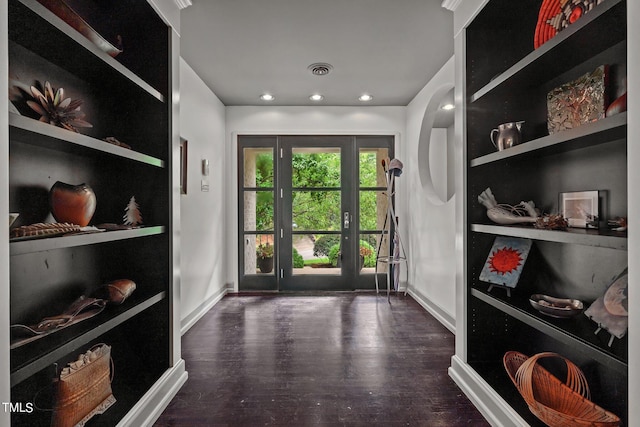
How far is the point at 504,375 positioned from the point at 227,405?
1.57 meters

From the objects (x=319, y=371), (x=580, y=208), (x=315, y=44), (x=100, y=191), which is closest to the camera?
(x=580, y=208)

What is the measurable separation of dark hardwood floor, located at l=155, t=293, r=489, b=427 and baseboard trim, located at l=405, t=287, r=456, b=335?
2.7 inches

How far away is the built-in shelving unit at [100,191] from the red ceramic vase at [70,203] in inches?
3.5

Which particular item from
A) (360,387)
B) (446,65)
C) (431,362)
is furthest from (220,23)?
(431,362)

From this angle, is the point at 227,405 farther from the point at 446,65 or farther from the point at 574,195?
the point at 446,65

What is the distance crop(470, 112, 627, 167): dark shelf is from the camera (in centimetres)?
102

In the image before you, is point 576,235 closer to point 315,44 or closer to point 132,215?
point 132,215

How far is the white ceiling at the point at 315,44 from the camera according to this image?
214cm

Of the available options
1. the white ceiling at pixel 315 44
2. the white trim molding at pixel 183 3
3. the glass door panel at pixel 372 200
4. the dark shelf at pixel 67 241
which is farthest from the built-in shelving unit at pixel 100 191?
the glass door panel at pixel 372 200

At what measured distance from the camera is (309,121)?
4156 millimetres

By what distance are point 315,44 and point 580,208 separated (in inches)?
83.7

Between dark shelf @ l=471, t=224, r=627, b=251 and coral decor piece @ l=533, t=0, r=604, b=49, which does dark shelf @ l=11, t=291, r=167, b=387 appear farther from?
coral decor piece @ l=533, t=0, r=604, b=49

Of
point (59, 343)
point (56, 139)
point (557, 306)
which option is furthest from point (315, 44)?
point (59, 343)

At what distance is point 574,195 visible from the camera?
1522mm
